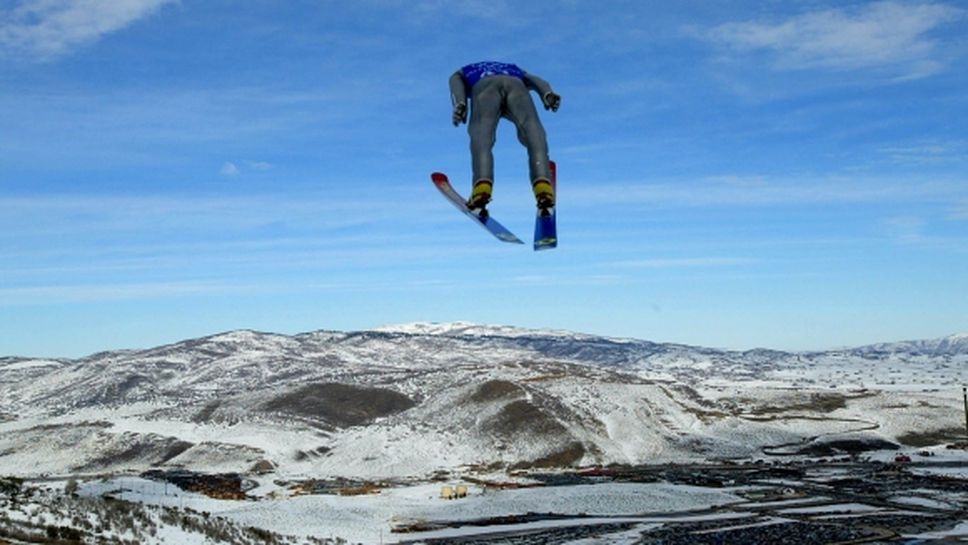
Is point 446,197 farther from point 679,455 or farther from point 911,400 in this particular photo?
point 911,400

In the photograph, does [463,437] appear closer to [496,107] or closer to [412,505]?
[412,505]

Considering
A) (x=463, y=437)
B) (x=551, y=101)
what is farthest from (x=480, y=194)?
(x=463, y=437)

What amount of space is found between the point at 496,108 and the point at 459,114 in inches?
27.7

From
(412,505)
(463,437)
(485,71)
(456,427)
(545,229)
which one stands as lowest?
(412,505)

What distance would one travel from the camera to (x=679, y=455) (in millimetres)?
92312

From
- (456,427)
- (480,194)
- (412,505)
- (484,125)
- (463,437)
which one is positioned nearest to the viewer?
(480,194)

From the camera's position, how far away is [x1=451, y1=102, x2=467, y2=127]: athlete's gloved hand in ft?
50.6

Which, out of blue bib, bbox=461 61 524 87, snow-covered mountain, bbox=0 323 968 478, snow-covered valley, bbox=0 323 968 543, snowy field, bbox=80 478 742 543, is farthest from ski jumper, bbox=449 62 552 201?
snow-covered mountain, bbox=0 323 968 478

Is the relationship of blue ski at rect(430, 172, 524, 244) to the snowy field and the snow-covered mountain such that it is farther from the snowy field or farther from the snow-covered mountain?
the snow-covered mountain

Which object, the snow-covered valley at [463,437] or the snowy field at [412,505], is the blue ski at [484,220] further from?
the snow-covered valley at [463,437]

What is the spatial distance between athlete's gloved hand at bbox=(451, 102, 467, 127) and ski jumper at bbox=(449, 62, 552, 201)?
0.37 feet

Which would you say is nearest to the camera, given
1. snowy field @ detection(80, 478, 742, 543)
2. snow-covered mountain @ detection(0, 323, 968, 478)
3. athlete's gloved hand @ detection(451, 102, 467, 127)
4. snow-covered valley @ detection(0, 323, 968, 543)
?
athlete's gloved hand @ detection(451, 102, 467, 127)

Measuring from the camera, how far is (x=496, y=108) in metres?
15.6

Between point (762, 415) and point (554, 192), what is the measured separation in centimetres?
10901
